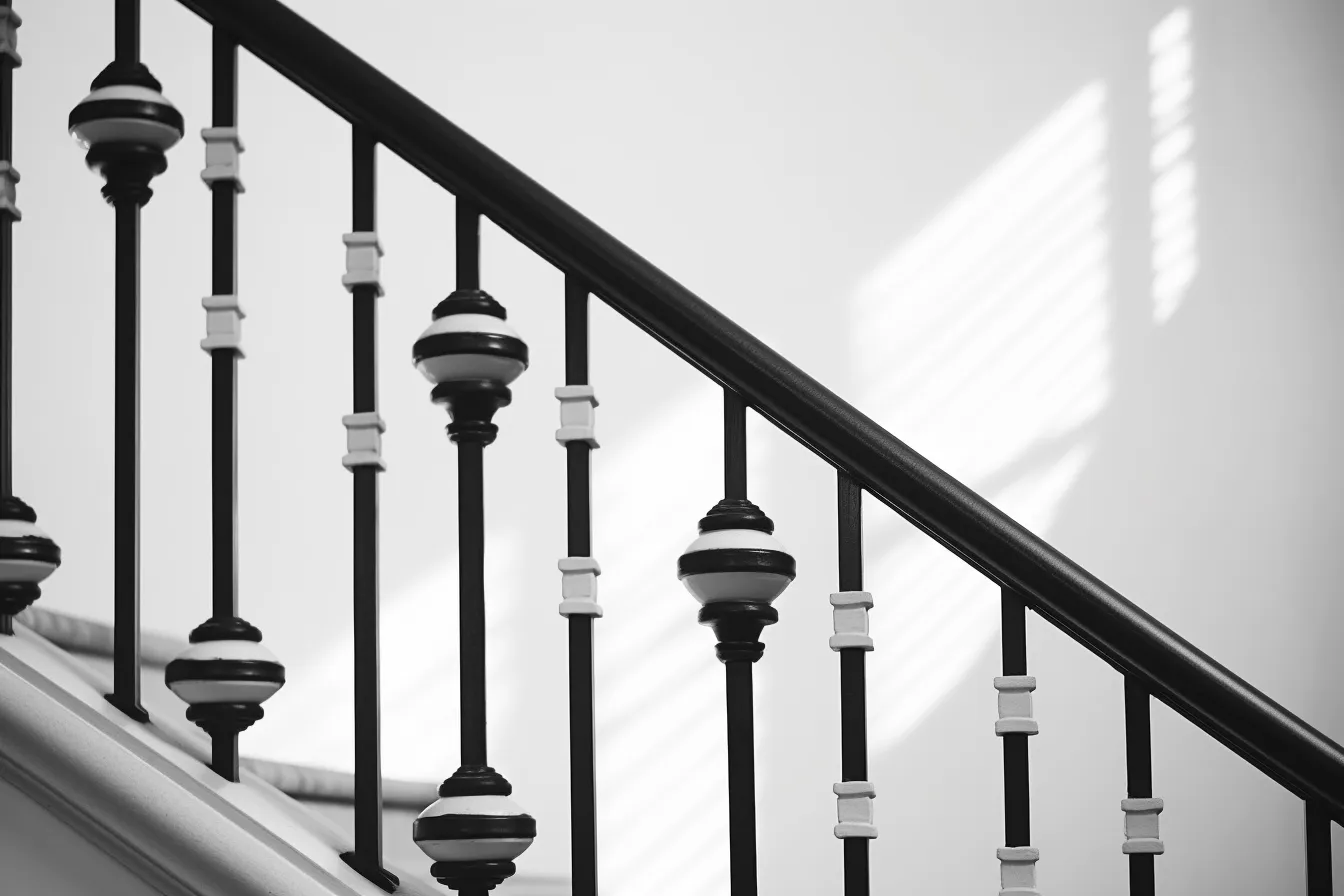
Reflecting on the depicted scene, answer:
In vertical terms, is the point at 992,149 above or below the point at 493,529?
above

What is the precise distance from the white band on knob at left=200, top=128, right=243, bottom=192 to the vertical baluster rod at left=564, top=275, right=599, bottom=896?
0.88 feet

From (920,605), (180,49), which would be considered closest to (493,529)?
(920,605)

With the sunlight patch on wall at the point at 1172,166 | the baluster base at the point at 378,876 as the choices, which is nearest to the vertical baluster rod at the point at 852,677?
the baluster base at the point at 378,876

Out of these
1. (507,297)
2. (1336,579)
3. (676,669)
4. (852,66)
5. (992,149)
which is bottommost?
(676,669)

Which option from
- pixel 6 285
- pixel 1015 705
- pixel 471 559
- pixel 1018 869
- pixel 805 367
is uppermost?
pixel 805 367

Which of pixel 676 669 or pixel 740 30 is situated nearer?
pixel 676 669

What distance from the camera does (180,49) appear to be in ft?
9.93

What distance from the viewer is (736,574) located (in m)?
0.96

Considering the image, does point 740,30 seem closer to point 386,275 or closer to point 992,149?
point 992,149

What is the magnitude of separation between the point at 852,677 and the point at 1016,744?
0.48 ft

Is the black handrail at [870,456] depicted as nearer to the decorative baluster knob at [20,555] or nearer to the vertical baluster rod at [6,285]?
the vertical baluster rod at [6,285]

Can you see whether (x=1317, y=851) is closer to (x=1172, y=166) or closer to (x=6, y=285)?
(x=6, y=285)

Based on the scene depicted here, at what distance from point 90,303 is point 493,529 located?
39.6 inches

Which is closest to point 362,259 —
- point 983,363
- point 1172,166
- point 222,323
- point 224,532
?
point 222,323
